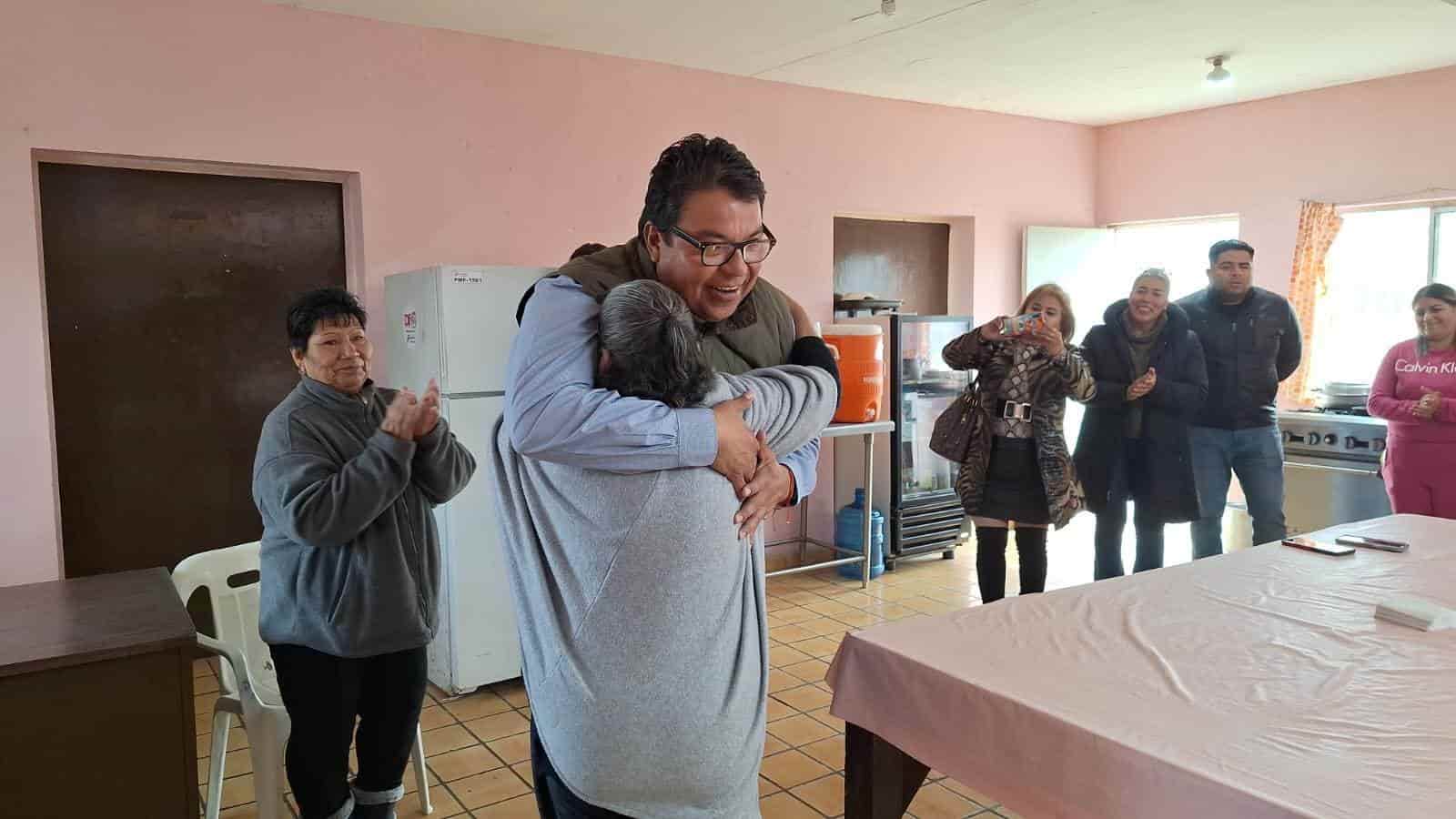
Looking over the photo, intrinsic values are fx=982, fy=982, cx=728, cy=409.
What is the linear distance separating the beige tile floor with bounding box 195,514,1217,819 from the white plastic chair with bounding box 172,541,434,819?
249mm

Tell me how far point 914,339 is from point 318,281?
305cm

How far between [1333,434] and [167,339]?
17.2ft

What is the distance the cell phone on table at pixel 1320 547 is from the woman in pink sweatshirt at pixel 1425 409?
1.84 meters

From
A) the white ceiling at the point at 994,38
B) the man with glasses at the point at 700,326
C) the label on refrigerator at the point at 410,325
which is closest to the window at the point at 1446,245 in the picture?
the white ceiling at the point at 994,38

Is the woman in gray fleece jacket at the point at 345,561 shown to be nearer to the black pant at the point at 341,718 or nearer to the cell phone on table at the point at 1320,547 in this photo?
the black pant at the point at 341,718

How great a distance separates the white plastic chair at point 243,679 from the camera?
7.45 ft

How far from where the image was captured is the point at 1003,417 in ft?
11.1

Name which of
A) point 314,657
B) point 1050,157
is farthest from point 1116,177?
point 314,657

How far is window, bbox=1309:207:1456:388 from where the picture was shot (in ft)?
16.7

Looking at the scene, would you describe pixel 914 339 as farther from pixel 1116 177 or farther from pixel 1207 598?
pixel 1207 598

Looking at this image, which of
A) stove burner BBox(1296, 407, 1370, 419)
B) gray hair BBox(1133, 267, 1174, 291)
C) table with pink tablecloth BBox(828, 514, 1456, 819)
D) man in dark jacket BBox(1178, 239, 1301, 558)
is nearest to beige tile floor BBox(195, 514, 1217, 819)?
table with pink tablecloth BBox(828, 514, 1456, 819)

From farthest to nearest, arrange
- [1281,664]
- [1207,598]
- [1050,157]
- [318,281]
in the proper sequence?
[1050,157], [318,281], [1207,598], [1281,664]

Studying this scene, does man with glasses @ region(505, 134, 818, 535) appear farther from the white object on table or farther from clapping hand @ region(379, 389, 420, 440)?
the white object on table

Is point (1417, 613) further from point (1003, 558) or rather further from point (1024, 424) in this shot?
point (1003, 558)
